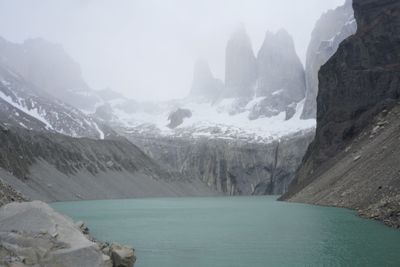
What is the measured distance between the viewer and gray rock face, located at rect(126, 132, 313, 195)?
605 feet

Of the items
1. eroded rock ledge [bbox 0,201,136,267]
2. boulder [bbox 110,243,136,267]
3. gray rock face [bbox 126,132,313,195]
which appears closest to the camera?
eroded rock ledge [bbox 0,201,136,267]

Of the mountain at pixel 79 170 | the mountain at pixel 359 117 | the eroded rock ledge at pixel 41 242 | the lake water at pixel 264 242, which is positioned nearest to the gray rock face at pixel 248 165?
Result: the mountain at pixel 79 170

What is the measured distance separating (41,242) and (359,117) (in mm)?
69328

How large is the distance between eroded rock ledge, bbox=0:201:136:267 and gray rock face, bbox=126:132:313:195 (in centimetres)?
16180

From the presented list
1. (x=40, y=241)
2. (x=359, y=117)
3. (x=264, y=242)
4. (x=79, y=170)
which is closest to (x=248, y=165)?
(x=79, y=170)

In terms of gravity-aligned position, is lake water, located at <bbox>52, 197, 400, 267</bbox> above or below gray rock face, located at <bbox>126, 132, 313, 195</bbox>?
below

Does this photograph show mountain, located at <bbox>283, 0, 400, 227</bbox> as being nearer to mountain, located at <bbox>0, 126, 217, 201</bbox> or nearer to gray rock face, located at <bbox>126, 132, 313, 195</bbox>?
mountain, located at <bbox>0, 126, 217, 201</bbox>

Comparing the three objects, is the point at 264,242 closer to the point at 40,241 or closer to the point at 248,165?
the point at 40,241

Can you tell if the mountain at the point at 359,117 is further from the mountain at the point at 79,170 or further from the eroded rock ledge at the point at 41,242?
the mountain at the point at 79,170

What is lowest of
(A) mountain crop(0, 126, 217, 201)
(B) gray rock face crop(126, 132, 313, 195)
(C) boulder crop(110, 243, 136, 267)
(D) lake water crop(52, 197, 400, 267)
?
(C) boulder crop(110, 243, 136, 267)

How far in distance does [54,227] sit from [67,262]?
2148 millimetres

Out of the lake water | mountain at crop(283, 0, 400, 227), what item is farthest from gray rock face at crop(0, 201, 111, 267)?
mountain at crop(283, 0, 400, 227)

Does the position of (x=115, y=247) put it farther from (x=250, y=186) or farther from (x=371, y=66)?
(x=250, y=186)

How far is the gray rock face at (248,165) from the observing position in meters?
184
